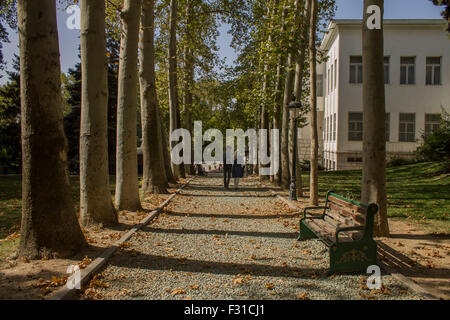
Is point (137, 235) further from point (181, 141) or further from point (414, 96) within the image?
point (414, 96)

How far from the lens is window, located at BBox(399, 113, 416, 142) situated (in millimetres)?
33062

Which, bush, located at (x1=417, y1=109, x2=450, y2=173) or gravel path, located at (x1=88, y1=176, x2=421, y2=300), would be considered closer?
gravel path, located at (x1=88, y1=176, x2=421, y2=300)

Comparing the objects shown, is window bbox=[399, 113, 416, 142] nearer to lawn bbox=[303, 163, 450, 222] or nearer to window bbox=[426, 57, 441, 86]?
window bbox=[426, 57, 441, 86]

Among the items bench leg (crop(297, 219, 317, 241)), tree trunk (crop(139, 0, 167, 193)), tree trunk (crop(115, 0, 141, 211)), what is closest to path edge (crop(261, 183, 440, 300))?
bench leg (crop(297, 219, 317, 241))

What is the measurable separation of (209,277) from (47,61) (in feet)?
12.9

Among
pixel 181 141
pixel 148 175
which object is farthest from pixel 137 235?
pixel 181 141

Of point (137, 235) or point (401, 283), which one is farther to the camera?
point (137, 235)

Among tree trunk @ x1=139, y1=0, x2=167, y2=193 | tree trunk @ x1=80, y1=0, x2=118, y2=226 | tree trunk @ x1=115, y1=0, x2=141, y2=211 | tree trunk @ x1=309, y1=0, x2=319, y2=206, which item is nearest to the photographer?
tree trunk @ x1=80, y1=0, x2=118, y2=226

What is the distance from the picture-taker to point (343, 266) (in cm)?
534

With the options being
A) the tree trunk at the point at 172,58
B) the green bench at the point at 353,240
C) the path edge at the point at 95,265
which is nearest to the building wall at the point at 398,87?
the tree trunk at the point at 172,58

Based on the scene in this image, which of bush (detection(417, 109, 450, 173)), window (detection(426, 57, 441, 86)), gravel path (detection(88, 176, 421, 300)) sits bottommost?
gravel path (detection(88, 176, 421, 300))

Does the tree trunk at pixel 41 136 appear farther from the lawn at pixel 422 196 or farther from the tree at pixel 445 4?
the tree at pixel 445 4

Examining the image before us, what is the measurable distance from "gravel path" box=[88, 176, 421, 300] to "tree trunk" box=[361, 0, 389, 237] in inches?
57.4

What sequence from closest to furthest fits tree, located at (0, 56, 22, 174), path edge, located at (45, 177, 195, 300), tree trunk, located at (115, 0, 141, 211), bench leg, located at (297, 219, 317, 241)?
path edge, located at (45, 177, 195, 300)
bench leg, located at (297, 219, 317, 241)
tree trunk, located at (115, 0, 141, 211)
tree, located at (0, 56, 22, 174)
